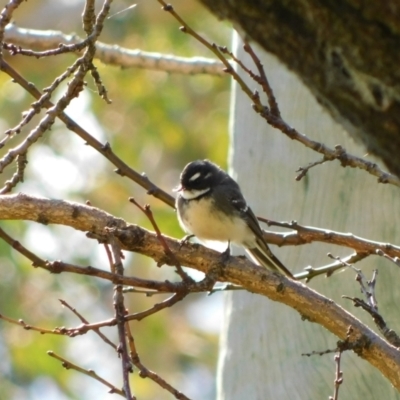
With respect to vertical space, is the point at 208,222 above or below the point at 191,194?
below

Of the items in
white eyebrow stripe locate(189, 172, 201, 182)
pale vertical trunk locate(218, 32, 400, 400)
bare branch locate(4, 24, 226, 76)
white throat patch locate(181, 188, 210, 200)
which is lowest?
pale vertical trunk locate(218, 32, 400, 400)

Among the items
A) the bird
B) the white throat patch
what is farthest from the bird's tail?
the white throat patch

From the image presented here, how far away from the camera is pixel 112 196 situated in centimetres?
1062

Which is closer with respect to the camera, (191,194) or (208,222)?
(208,222)

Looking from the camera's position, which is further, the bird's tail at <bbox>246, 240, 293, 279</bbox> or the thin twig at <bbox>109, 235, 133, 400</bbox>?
the bird's tail at <bbox>246, 240, 293, 279</bbox>

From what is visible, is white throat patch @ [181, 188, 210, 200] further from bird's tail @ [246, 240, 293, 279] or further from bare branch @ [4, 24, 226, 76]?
bare branch @ [4, 24, 226, 76]

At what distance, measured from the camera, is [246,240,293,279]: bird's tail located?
3.54 m

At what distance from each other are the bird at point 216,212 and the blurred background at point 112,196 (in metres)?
5.19

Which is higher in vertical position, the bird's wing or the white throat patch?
the white throat patch

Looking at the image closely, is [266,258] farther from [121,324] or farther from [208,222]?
[121,324]

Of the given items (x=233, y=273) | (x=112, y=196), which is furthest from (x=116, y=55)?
(x=112, y=196)

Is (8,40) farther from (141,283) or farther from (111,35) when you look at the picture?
(111,35)

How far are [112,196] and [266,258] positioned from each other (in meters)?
6.97

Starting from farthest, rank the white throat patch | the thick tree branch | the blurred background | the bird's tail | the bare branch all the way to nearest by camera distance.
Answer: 1. the blurred background
2. the bare branch
3. the white throat patch
4. the bird's tail
5. the thick tree branch
